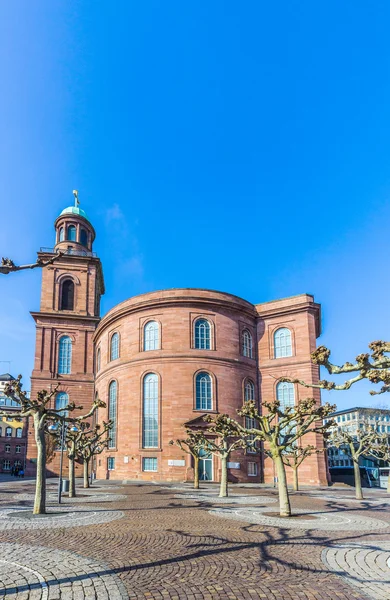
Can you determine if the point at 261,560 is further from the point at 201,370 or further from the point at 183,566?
the point at 201,370

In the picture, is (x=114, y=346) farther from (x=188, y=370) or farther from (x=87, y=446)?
(x=87, y=446)

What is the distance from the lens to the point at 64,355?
179ft

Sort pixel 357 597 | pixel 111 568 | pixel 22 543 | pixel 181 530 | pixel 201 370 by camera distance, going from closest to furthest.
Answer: pixel 357 597 < pixel 111 568 < pixel 22 543 < pixel 181 530 < pixel 201 370

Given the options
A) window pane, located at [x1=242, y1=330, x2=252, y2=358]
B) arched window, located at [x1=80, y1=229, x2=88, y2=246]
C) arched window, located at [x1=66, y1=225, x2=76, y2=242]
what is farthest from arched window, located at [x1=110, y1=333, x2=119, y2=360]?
arched window, located at [x1=66, y1=225, x2=76, y2=242]

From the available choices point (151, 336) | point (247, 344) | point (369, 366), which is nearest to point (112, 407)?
point (151, 336)

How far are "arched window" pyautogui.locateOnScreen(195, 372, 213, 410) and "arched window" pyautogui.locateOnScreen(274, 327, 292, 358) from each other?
308 inches

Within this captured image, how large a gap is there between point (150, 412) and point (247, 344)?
1147 centimetres

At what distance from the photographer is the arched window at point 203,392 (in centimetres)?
4250

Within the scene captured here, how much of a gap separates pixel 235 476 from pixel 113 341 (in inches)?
716

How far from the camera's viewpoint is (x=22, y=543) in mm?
11172

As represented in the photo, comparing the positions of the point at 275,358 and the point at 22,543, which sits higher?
the point at 275,358

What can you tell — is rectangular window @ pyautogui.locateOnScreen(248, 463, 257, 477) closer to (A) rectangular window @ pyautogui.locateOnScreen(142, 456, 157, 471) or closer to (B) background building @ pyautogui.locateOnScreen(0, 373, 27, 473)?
(A) rectangular window @ pyautogui.locateOnScreen(142, 456, 157, 471)

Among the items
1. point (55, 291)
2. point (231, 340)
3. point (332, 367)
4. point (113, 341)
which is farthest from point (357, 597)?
point (55, 291)

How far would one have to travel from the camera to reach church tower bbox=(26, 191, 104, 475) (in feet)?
174
